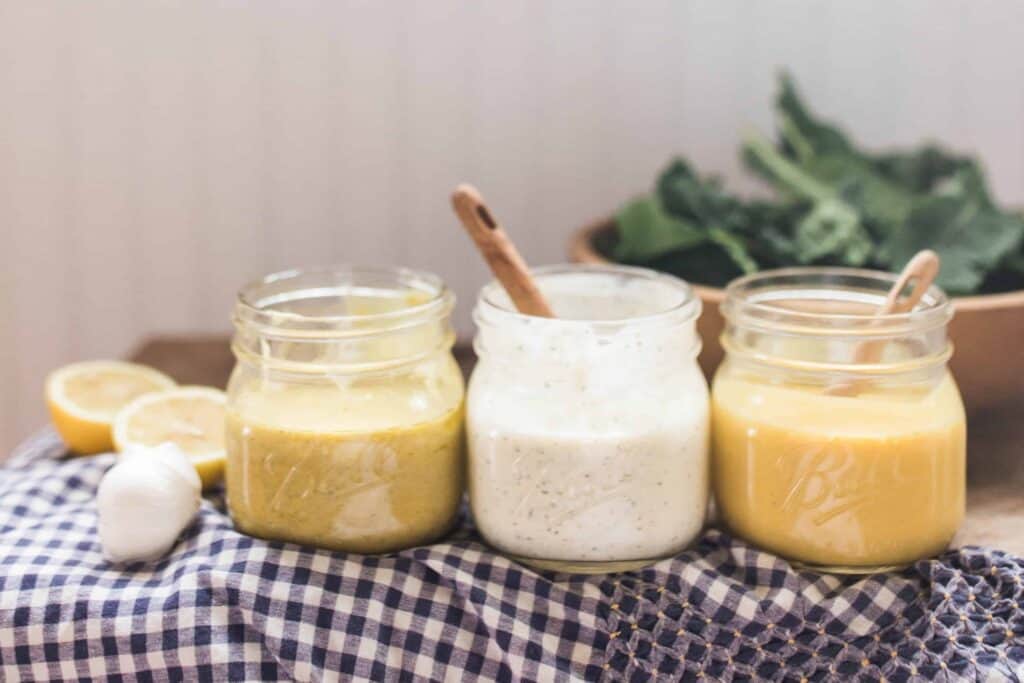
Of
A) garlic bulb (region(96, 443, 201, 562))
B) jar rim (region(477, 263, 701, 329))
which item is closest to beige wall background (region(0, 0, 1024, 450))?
jar rim (region(477, 263, 701, 329))

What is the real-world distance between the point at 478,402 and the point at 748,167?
581 mm

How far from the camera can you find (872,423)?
0.80m

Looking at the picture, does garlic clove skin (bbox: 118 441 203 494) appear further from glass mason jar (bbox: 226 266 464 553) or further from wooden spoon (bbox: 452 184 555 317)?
wooden spoon (bbox: 452 184 555 317)

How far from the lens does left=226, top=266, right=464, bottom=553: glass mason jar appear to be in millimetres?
822

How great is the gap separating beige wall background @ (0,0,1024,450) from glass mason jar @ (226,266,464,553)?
56cm

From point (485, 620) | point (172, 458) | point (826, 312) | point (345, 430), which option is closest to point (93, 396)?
point (172, 458)

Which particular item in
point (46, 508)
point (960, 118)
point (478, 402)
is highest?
point (960, 118)

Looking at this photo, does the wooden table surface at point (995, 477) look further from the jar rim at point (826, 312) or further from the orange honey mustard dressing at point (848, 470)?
the jar rim at point (826, 312)

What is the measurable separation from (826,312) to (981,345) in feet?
0.50

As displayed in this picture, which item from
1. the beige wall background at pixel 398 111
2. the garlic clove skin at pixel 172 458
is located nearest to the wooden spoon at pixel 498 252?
the garlic clove skin at pixel 172 458

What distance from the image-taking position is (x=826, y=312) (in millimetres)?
905

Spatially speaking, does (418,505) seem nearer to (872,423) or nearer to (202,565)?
(202,565)

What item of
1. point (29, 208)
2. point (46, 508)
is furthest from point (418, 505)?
point (29, 208)

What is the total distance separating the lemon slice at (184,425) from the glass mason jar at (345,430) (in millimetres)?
90
